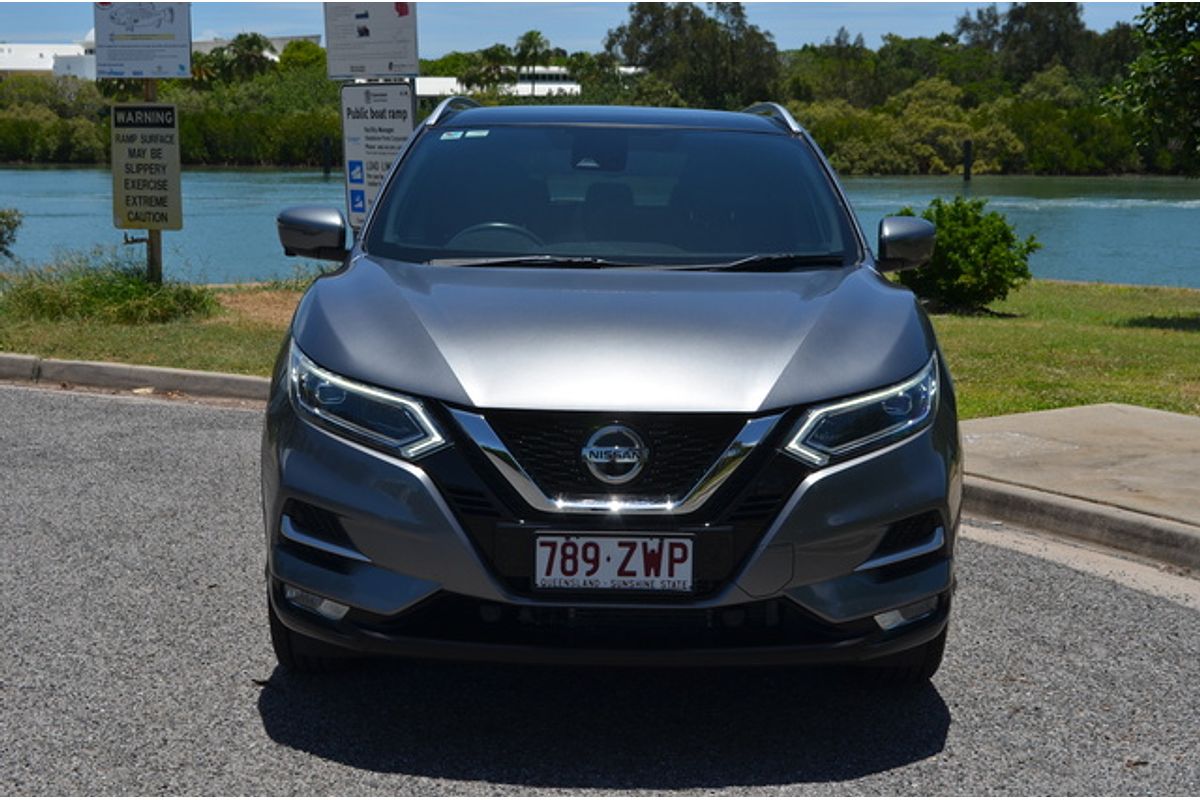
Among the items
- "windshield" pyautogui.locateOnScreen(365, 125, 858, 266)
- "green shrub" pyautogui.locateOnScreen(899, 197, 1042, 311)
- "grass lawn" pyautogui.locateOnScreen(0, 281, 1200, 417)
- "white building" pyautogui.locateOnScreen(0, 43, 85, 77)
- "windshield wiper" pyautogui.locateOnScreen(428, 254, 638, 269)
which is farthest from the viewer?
"white building" pyautogui.locateOnScreen(0, 43, 85, 77)

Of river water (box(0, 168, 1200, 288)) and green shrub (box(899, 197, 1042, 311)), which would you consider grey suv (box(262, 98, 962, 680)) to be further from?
green shrub (box(899, 197, 1042, 311))

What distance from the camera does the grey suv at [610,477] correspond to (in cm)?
391

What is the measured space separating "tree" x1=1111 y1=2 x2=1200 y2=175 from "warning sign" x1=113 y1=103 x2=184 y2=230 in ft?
33.7

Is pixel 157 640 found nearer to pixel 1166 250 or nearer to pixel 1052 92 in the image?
pixel 1166 250

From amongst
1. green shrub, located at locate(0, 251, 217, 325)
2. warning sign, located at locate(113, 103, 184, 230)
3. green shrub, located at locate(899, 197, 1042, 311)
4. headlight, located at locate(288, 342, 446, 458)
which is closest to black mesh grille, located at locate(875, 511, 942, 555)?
headlight, located at locate(288, 342, 446, 458)

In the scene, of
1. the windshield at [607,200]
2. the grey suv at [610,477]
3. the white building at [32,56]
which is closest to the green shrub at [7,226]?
the windshield at [607,200]

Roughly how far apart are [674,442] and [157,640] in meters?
2.09

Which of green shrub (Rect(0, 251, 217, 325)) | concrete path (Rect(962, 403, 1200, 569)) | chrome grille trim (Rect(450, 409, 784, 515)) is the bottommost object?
concrete path (Rect(962, 403, 1200, 569))

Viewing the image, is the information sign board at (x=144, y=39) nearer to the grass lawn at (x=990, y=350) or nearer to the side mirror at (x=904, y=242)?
the grass lawn at (x=990, y=350)

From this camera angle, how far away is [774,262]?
5.05m

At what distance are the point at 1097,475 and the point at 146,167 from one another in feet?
31.5

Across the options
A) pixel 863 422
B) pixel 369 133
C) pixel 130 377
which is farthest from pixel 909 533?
pixel 369 133

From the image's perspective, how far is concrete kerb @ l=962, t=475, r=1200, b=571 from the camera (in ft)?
20.9

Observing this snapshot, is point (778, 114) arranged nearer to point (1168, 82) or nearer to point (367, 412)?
point (367, 412)
